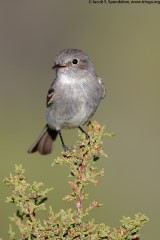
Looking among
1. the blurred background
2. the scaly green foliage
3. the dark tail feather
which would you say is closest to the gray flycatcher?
the dark tail feather

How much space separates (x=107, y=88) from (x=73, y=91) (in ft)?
21.9

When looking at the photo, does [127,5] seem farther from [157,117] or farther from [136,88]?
[157,117]

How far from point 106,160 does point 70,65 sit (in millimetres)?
3762

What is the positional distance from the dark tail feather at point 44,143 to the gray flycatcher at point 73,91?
1.61 feet

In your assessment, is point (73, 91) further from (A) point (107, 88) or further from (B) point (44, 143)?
(A) point (107, 88)

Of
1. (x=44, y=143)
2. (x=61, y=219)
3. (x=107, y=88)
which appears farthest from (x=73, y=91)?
(x=107, y=88)

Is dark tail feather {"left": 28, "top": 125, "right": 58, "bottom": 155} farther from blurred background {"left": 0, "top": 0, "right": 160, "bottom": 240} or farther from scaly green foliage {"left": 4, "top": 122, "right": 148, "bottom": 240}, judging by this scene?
scaly green foliage {"left": 4, "top": 122, "right": 148, "bottom": 240}

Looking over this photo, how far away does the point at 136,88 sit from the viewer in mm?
14766

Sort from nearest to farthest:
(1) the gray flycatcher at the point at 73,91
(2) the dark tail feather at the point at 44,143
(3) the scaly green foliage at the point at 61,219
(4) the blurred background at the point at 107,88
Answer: (3) the scaly green foliage at the point at 61,219, (1) the gray flycatcher at the point at 73,91, (2) the dark tail feather at the point at 44,143, (4) the blurred background at the point at 107,88

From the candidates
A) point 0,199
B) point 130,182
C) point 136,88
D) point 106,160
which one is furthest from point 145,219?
point 136,88

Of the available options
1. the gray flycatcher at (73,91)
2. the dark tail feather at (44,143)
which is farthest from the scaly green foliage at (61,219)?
the dark tail feather at (44,143)

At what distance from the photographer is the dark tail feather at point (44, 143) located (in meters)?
8.59

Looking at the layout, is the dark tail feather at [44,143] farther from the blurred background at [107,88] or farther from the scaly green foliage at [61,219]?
the scaly green foliage at [61,219]

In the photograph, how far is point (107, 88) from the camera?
14.4m
